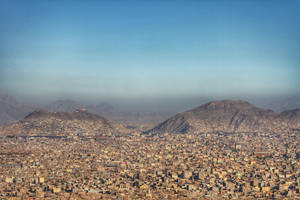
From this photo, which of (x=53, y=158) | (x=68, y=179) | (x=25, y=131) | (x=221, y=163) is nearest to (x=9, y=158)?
(x=53, y=158)

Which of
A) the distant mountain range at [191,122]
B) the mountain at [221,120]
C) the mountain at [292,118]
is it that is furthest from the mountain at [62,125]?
the mountain at [292,118]

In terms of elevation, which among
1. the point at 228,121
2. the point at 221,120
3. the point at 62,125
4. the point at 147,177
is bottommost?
the point at 228,121

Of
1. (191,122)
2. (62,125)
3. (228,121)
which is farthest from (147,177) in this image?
(228,121)

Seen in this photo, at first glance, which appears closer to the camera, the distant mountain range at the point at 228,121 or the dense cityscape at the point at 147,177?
the dense cityscape at the point at 147,177

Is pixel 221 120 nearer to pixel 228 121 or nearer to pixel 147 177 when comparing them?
pixel 228 121

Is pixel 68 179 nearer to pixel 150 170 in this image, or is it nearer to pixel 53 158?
pixel 150 170

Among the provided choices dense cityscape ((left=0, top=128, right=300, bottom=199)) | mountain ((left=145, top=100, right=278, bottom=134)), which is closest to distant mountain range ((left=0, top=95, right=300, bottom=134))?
mountain ((left=145, top=100, right=278, bottom=134))

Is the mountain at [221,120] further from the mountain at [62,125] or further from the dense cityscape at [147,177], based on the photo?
the dense cityscape at [147,177]

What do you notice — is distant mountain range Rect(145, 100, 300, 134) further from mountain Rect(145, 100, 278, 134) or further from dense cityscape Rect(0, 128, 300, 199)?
dense cityscape Rect(0, 128, 300, 199)

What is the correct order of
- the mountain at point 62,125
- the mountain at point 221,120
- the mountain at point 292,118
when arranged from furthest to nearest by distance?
the mountain at point 292,118
the mountain at point 221,120
the mountain at point 62,125
